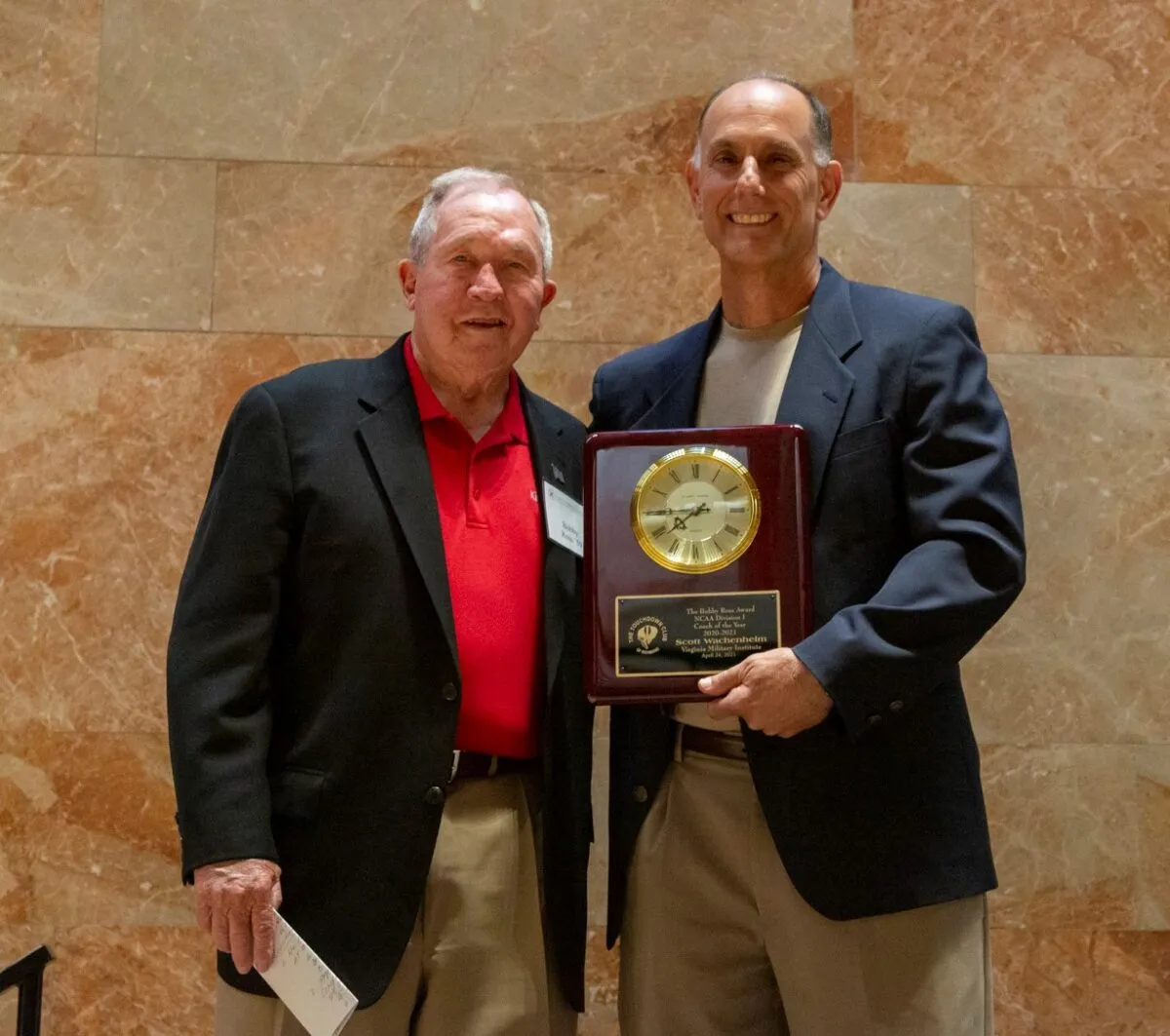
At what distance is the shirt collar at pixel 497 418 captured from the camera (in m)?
2.43

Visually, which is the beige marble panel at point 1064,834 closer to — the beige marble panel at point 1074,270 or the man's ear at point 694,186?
the beige marble panel at point 1074,270

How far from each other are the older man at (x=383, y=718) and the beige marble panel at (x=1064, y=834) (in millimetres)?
1644

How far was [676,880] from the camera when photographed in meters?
2.35

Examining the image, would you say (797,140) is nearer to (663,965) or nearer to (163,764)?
(663,965)

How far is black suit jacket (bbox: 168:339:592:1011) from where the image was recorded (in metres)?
2.13

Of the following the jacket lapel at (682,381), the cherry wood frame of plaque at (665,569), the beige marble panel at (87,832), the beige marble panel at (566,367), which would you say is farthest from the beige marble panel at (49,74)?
the cherry wood frame of plaque at (665,569)

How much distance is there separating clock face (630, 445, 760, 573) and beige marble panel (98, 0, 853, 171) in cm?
174

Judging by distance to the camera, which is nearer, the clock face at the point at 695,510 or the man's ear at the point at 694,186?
the clock face at the point at 695,510

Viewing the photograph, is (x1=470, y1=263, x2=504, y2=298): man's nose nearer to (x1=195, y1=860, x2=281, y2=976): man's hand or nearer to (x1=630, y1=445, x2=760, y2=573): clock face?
(x1=630, y1=445, x2=760, y2=573): clock face

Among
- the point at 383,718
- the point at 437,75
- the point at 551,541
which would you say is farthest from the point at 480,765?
the point at 437,75

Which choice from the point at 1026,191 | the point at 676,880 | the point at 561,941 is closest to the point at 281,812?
the point at 561,941

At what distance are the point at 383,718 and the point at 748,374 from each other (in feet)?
2.94

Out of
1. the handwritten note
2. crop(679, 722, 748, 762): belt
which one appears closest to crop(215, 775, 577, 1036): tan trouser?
the handwritten note

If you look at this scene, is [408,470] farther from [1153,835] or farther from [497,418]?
[1153,835]
